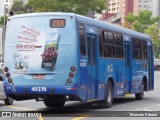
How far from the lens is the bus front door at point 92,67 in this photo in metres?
16.7

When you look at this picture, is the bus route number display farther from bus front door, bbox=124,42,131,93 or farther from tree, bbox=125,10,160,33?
tree, bbox=125,10,160,33

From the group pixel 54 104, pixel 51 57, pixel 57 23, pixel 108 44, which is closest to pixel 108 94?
pixel 108 44

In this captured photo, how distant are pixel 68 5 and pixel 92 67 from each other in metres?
29.2

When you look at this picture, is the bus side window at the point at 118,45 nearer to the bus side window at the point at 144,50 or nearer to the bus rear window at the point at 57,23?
the bus side window at the point at 144,50

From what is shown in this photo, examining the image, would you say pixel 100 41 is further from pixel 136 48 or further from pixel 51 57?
pixel 136 48

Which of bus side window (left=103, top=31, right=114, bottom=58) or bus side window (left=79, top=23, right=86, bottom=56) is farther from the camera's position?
bus side window (left=103, top=31, right=114, bottom=58)

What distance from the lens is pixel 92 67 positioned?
17047 millimetres

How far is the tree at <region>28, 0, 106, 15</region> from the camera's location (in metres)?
46.0

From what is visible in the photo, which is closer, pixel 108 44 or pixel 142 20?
pixel 108 44

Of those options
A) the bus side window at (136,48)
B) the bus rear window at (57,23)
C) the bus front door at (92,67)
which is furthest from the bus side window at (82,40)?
the bus side window at (136,48)

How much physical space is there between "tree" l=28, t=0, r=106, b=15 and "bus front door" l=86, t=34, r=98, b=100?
28699 mm

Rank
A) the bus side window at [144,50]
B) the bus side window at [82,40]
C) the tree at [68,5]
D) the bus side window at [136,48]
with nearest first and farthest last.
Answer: the bus side window at [82,40] → the bus side window at [136,48] → the bus side window at [144,50] → the tree at [68,5]

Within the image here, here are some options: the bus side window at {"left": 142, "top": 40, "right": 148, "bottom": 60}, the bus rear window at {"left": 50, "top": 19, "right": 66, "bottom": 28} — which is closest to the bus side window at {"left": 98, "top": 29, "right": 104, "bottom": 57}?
the bus rear window at {"left": 50, "top": 19, "right": 66, "bottom": 28}

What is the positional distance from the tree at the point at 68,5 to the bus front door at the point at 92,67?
28.7 metres
